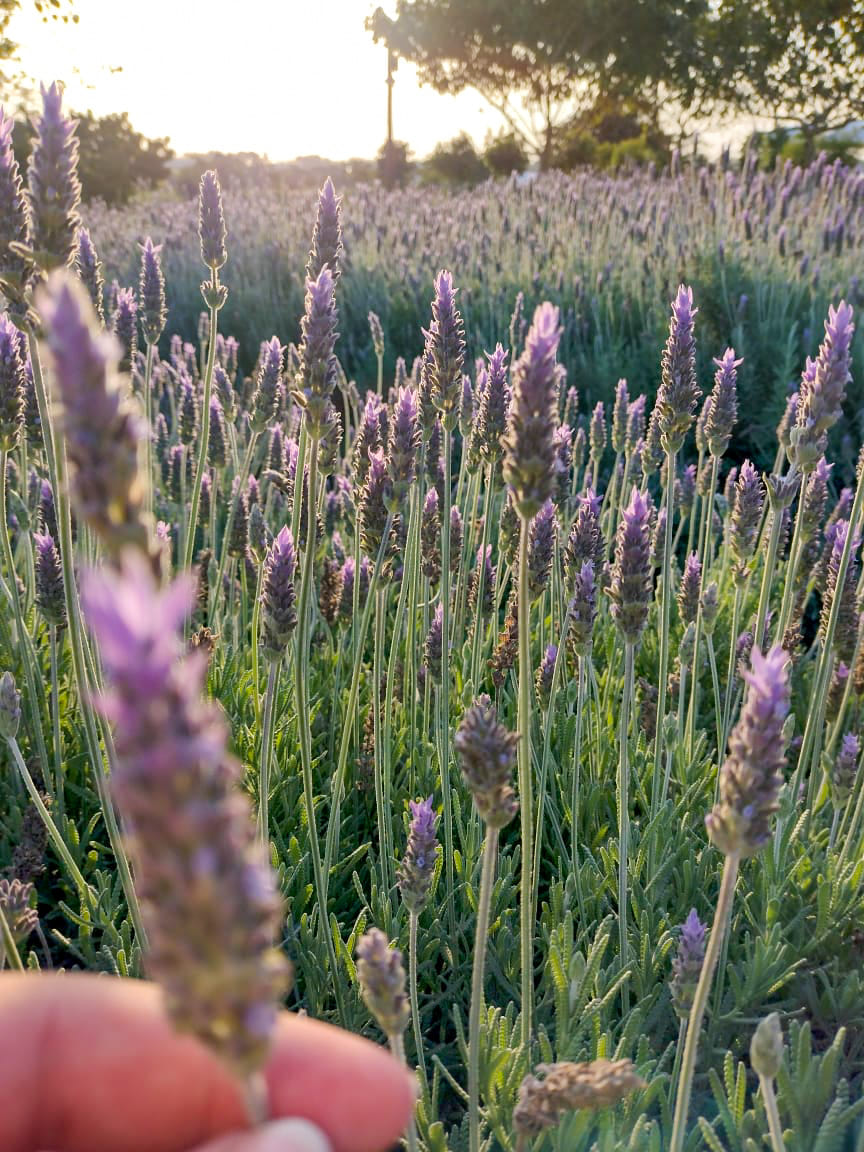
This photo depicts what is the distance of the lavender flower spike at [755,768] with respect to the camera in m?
0.89

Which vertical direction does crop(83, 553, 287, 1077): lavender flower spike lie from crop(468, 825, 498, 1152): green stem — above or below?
above

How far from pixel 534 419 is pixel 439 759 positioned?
1177 mm

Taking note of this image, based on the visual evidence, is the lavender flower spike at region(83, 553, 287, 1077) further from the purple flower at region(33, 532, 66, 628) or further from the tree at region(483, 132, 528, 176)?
the tree at region(483, 132, 528, 176)

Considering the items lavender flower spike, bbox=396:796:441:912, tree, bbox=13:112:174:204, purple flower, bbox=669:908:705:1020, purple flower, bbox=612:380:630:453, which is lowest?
purple flower, bbox=669:908:705:1020

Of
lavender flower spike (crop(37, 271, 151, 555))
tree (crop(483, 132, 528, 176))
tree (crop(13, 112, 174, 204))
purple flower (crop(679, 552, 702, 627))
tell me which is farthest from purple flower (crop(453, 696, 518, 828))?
tree (crop(483, 132, 528, 176))

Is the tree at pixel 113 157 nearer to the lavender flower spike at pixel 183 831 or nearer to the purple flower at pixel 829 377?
the purple flower at pixel 829 377

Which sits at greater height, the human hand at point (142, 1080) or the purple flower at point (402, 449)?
the purple flower at point (402, 449)

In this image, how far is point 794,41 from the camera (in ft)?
83.0

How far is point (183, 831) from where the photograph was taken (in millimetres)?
441

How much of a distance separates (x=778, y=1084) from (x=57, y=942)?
1.47 meters

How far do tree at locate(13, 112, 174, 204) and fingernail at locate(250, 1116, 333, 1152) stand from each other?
76.0 feet

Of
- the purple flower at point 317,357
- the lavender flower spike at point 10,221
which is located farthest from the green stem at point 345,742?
the lavender flower spike at point 10,221

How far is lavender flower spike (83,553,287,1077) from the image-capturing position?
431 millimetres

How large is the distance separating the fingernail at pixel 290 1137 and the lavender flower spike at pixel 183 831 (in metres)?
0.13
